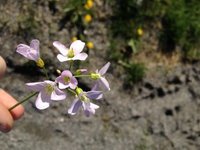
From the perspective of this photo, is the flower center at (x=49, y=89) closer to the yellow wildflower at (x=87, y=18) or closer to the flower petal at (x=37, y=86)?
the flower petal at (x=37, y=86)

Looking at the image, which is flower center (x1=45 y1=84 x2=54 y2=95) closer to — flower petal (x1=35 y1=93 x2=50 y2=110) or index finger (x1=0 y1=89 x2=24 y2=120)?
flower petal (x1=35 y1=93 x2=50 y2=110)

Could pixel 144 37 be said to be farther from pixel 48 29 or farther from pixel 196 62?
pixel 48 29

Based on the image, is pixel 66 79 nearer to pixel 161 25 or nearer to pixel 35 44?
pixel 35 44

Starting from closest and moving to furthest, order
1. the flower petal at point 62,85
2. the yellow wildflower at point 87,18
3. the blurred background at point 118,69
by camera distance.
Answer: the flower petal at point 62,85 < the blurred background at point 118,69 < the yellow wildflower at point 87,18

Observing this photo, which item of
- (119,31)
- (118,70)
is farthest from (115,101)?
(119,31)

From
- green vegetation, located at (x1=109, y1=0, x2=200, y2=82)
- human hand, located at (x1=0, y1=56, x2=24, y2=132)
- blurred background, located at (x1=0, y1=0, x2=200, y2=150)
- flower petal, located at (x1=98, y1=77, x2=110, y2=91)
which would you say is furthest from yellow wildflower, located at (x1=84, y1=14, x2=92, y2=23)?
flower petal, located at (x1=98, y1=77, x2=110, y2=91)

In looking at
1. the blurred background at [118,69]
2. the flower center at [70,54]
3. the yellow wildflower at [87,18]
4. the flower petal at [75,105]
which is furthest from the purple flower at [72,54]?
the yellow wildflower at [87,18]
